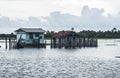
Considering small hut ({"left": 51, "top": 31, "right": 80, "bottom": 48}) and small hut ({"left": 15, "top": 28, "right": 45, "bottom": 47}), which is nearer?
small hut ({"left": 15, "top": 28, "right": 45, "bottom": 47})

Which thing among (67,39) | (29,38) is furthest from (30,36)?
(67,39)

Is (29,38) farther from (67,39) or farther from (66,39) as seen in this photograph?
(67,39)

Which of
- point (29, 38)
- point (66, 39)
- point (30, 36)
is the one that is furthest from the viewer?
point (66, 39)

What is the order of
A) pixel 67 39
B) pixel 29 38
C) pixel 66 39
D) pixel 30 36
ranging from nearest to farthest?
pixel 29 38 < pixel 30 36 < pixel 67 39 < pixel 66 39

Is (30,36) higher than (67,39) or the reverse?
higher

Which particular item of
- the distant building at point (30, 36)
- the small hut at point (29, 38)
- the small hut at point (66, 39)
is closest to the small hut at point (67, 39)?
the small hut at point (66, 39)

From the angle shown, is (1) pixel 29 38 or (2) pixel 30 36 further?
(2) pixel 30 36

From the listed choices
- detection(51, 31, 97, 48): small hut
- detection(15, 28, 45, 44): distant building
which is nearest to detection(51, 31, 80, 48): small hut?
detection(51, 31, 97, 48): small hut

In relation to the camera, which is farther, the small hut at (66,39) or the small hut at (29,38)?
the small hut at (66,39)

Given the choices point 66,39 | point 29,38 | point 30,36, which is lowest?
point 66,39

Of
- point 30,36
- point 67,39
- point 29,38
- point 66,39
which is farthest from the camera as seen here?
point 66,39

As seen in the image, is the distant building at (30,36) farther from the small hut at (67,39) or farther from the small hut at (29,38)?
the small hut at (67,39)

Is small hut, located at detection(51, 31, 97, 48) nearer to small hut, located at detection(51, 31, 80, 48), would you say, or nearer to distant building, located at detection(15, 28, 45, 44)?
small hut, located at detection(51, 31, 80, 48)

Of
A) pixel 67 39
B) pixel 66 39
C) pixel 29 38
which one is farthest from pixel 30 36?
pixel 67 39
